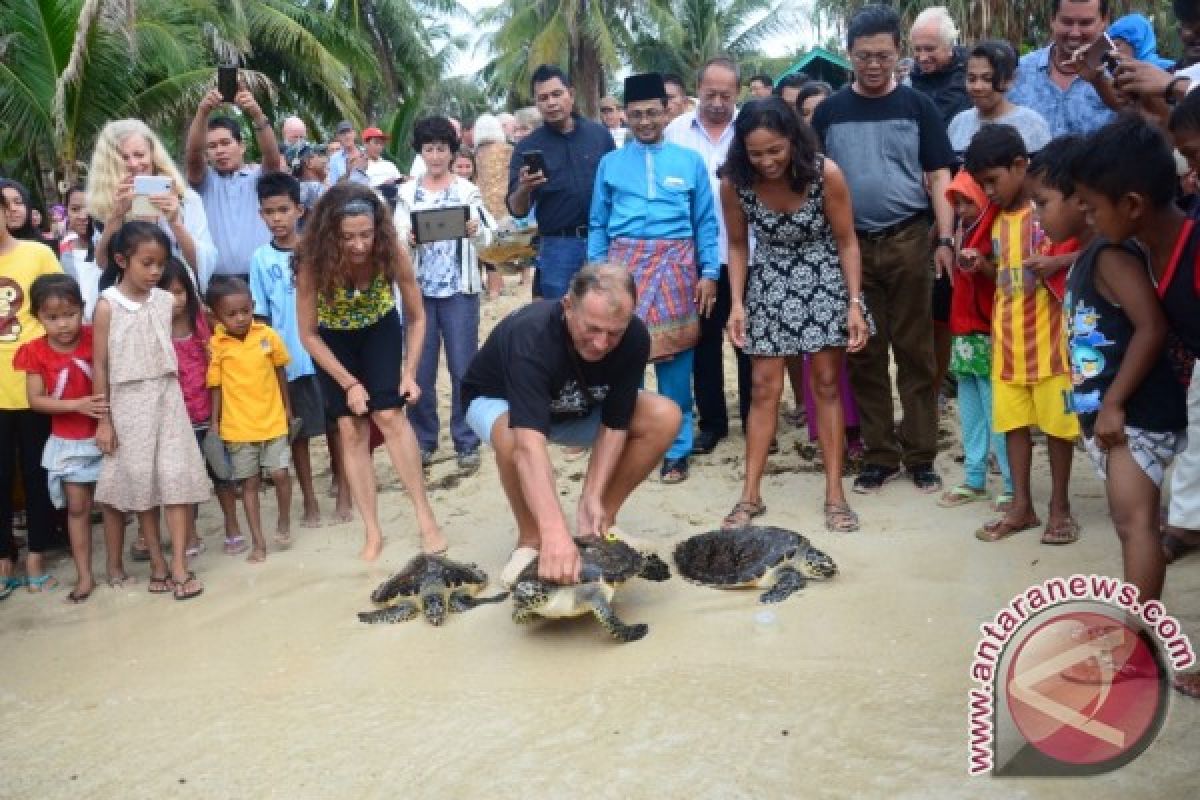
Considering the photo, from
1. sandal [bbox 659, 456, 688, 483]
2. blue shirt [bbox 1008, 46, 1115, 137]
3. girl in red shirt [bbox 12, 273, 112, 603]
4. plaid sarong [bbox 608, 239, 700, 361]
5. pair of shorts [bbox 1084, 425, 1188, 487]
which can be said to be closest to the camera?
pair of shorts [bbox 1084, 425, 1188, 487]

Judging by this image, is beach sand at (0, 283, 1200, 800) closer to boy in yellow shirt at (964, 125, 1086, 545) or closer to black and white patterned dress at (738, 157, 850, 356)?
boy in yellow shirt at (964, 125, 1086, 545)

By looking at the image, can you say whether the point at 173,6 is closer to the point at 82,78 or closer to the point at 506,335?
the point at 82,78

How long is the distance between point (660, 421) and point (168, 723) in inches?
75.2

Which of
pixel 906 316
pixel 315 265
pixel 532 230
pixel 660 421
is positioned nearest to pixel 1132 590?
pixel 660 421

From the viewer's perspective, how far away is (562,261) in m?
5.54

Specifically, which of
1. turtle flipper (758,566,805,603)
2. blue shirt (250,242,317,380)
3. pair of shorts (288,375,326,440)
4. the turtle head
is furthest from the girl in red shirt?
the turtle head

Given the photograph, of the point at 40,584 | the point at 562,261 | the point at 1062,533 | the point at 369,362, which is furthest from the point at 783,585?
the point at 40,584

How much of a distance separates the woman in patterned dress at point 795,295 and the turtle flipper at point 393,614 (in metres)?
1.31

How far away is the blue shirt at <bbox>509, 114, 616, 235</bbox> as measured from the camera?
546cm

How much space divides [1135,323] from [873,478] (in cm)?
204

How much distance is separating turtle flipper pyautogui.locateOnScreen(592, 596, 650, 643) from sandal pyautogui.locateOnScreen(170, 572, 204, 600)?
5.89ft

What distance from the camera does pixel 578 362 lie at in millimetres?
3650

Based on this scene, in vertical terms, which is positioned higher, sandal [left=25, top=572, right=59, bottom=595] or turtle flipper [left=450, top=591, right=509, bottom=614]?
sandal [left=25, top=572, right=59, bottom=595]

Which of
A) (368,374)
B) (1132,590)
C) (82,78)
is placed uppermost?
(82,78)
